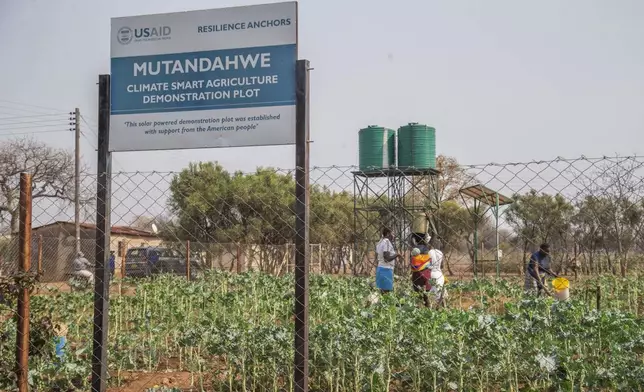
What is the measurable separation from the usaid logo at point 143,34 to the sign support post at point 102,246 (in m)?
0.43

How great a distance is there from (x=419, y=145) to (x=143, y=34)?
1869 cm

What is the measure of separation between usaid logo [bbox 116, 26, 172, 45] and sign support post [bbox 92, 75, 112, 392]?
43 centimetres

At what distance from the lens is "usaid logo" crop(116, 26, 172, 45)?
5379mm

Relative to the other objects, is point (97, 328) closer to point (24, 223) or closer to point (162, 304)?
point (24, 223)

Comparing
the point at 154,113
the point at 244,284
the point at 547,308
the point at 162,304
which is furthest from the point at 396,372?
the point at 244,284

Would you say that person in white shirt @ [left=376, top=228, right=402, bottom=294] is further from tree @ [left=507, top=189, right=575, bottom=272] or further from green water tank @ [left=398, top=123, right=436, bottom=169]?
green water tank @ [left=398, top=123, right=436, bottom=169]

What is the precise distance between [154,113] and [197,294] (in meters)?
7.04

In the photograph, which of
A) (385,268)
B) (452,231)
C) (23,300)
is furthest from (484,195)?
(385,268)

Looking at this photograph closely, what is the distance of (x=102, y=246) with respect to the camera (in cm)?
540

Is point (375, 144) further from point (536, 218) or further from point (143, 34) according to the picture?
point (143, 34)

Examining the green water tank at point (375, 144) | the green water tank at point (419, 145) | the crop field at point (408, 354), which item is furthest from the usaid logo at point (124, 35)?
the green water tank at point (419, 145)

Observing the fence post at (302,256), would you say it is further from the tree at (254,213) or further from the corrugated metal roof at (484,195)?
→ the tree at (254,213)

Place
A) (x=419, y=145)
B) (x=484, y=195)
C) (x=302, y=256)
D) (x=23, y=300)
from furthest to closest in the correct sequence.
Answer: (x=419, y=145) < (x=484, y=195) < (x=23, y=300) < (x=302, y=256)

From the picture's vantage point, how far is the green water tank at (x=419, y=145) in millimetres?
23578
